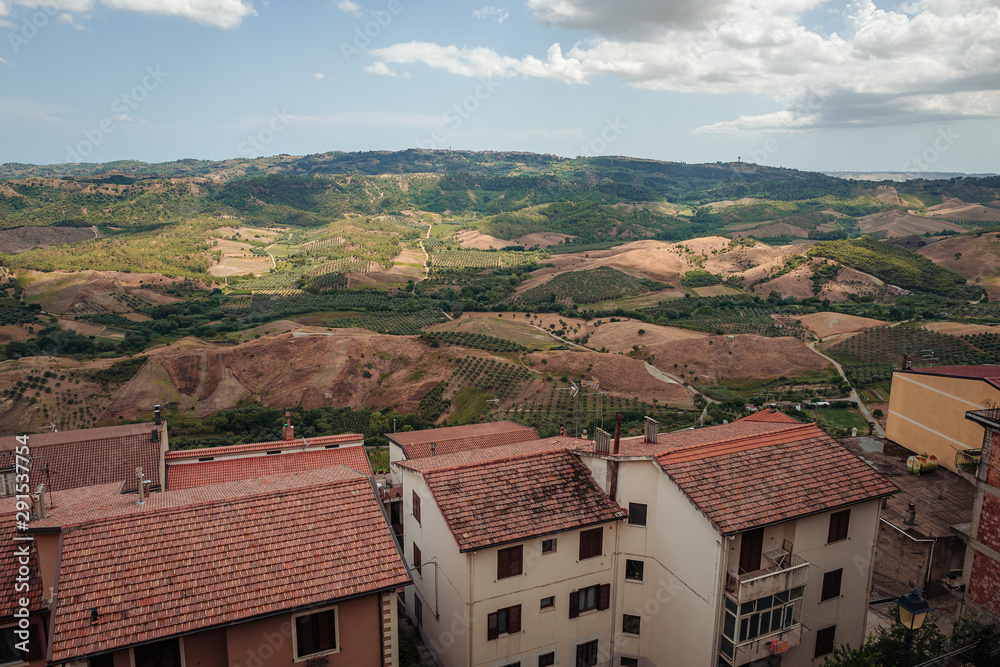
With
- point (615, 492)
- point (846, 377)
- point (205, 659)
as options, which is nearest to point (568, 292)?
point (846, 377)

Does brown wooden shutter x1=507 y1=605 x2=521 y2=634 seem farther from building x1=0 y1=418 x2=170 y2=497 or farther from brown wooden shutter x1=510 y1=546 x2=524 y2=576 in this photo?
building x1=0 y1=418 x2=170 y2=497

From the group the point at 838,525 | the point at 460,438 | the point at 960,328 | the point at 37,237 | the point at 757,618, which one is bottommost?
the point at 960,328

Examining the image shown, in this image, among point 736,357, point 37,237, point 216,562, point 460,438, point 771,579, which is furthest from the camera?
point 37,237

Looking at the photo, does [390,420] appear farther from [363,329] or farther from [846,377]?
[846,377]

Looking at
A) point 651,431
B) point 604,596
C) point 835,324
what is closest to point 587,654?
point 604,596

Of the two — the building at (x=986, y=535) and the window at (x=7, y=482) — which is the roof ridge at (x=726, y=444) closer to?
the building at (x=986, y=535)

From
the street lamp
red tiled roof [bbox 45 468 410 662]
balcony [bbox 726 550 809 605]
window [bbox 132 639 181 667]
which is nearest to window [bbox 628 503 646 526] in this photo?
balcony [bbox 726 550 809 605]

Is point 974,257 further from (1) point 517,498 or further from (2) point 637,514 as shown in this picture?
(1) point 517,498

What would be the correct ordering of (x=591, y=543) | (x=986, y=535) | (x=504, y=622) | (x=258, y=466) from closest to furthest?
1. (x=986, y=535)
2. (x=504, y=622)
3. (x=591, y=543)
4. (x=258, y=466)
